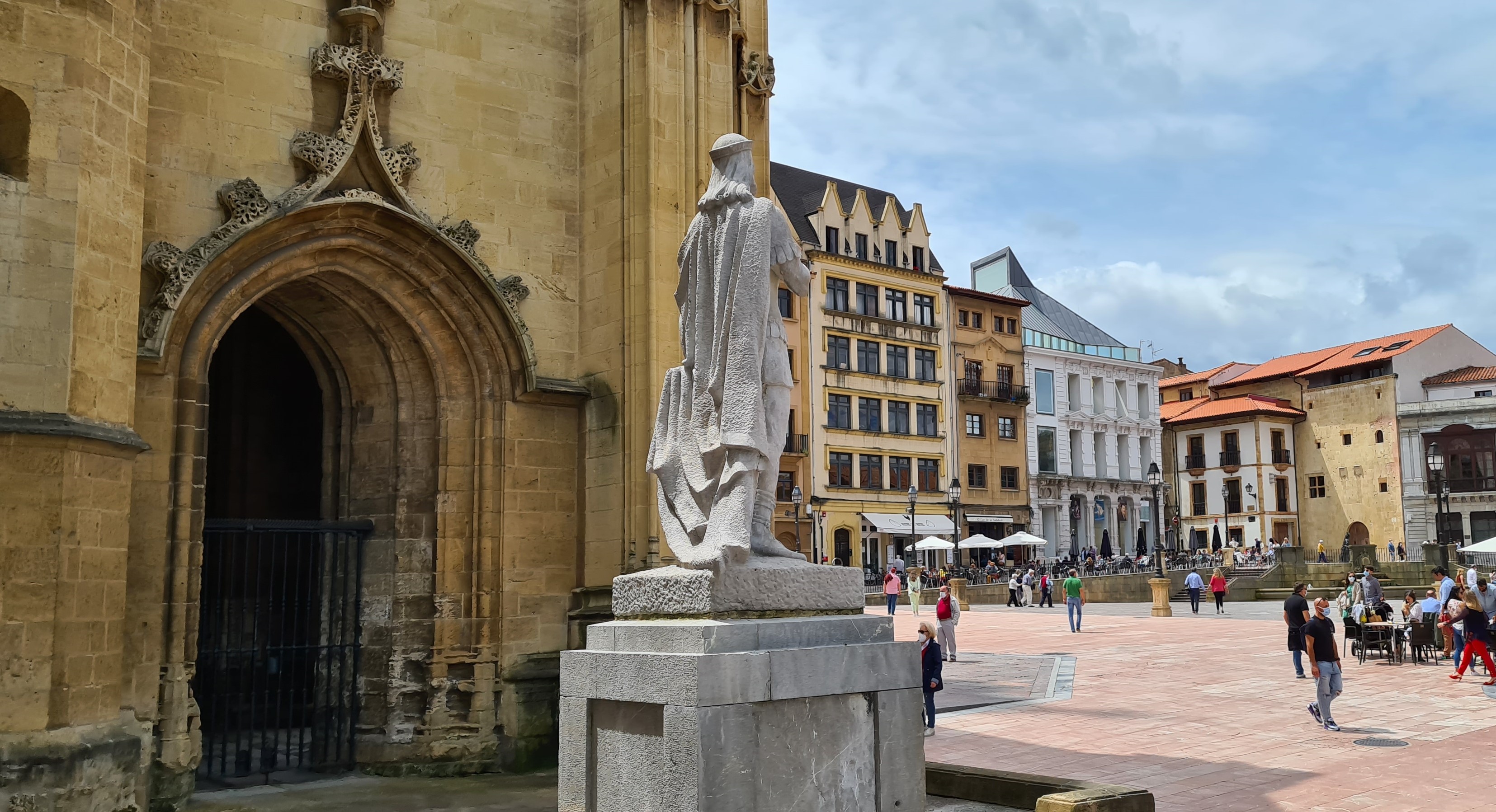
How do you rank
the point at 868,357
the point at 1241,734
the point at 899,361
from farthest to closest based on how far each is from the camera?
the point at 899,361 → the point at 868,357 → the point at 1241,734

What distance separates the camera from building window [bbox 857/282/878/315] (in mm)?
52500

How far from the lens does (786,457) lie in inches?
1885

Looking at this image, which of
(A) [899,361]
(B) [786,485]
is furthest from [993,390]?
(B) [786,485]

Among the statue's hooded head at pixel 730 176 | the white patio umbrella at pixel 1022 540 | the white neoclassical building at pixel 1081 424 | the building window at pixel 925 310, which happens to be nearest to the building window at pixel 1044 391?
the white neoclassical building at pixel 1081 424

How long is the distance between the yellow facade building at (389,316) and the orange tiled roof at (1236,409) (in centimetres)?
5903

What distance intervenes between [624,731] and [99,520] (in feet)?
17.0

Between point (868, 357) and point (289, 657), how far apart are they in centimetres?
4103

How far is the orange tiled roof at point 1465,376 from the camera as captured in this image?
61.0 metres

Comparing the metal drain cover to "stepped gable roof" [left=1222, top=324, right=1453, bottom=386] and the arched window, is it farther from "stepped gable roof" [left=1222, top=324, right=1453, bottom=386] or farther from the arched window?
"stepped gable roof" [left=1222, top=324, right=1453, bottom=386]

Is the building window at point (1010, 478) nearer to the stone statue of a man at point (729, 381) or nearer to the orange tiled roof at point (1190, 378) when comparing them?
the orange tiled roof at point (1190, 378)

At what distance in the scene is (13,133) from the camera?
8719mm

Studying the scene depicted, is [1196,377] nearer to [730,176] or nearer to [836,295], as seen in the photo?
[836,295]

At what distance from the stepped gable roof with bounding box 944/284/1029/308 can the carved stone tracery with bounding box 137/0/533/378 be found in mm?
46177

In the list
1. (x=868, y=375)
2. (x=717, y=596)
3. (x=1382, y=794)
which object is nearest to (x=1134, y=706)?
(x=1382, y=794)
